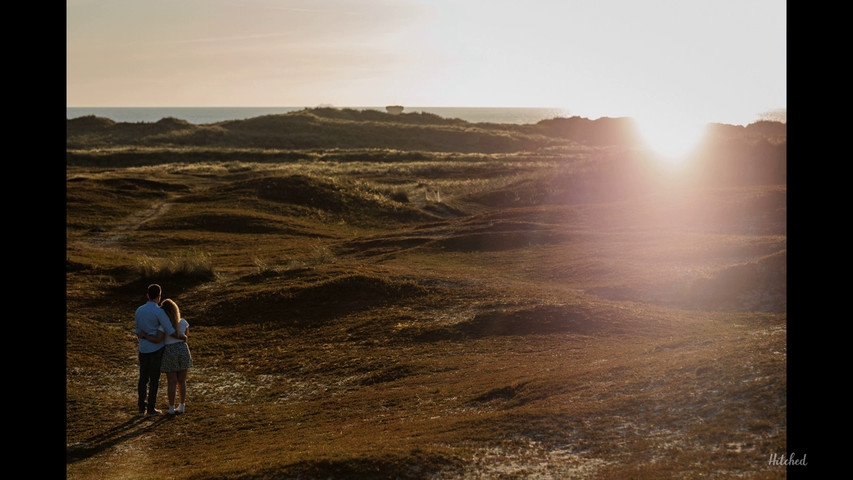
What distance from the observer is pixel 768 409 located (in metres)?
8.28

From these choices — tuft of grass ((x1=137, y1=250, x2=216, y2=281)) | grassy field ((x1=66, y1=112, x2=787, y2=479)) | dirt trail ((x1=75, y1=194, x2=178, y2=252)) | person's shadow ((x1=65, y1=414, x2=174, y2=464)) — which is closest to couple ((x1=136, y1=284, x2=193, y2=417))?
person's shadow ((x1=65, y1=414, x2=174, y2=464))

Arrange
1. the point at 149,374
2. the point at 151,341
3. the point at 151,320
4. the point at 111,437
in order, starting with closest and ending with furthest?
the point at 111,437, the point at 151,320, the point at 151,341, the point at 149,374

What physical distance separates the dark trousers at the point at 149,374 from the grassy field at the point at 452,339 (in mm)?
491

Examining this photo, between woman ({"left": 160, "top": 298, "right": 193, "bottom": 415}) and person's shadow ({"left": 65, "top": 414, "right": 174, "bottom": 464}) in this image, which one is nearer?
person's shadow ({"left": 65, "top": 414, "right": 174, "bottom": 464})

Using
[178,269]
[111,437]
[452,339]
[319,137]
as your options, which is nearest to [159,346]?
[111,437]

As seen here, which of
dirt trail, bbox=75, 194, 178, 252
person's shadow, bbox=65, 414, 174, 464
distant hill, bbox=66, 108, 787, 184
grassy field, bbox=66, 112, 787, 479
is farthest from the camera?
distant hill, bbox=66, 108, 787, 184

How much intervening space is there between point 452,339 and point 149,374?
728cm

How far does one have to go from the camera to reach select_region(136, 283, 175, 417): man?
12.8m

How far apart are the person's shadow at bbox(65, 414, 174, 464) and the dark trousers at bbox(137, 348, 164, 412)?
0.30 metres

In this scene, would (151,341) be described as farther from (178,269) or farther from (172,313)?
(178,269)

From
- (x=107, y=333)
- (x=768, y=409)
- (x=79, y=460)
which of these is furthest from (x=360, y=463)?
(x=107, y=333)

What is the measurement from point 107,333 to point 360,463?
13.8m

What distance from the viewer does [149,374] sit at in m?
13.3

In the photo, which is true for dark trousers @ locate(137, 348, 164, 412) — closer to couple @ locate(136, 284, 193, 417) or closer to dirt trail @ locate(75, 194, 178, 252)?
couple @ locate(136, 284, 193, 417)
